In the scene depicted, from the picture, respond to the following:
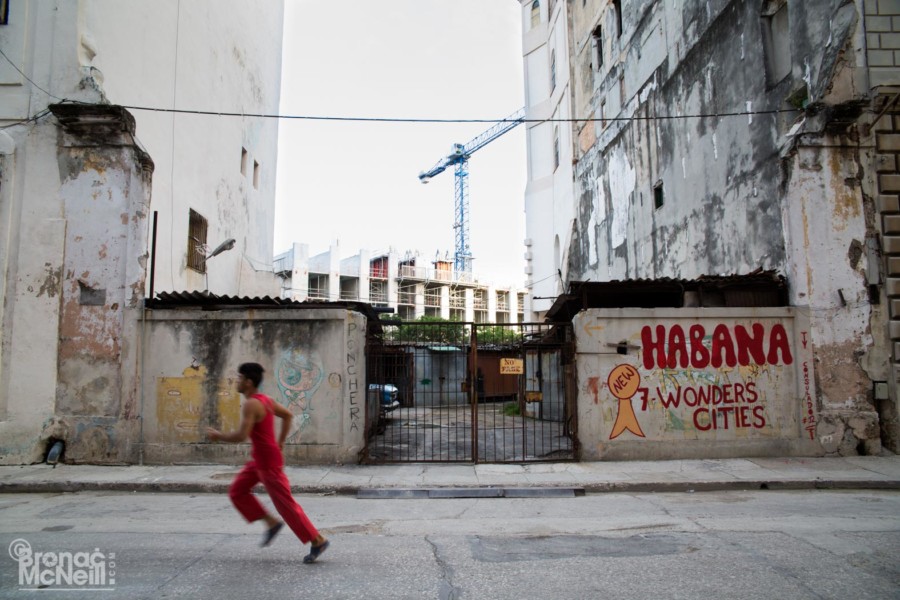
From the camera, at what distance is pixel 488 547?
5.63 metres

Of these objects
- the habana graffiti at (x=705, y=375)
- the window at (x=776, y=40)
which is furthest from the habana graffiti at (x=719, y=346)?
the window at (x=776, y=40)

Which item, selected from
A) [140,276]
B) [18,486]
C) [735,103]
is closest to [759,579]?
[18,486]

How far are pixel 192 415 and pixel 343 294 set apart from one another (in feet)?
198

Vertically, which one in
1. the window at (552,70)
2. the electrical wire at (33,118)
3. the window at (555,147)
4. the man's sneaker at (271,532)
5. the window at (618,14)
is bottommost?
the man's sneaker at (271,532)

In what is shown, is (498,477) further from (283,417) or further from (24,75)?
(24,75)

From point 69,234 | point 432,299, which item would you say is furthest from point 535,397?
point 432,299

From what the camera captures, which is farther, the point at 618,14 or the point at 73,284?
the point at 618,14

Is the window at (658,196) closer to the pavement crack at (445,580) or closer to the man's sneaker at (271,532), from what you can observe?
the pavement crack at (445,580)

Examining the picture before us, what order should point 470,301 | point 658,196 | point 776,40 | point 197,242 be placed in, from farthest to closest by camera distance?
point 470,301 < point 658,196 < point 197,242 < point 776,40

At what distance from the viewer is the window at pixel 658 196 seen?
18.0 m

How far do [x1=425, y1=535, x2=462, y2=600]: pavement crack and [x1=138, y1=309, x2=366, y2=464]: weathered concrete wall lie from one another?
5036 millimetres

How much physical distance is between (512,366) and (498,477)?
7.04ft

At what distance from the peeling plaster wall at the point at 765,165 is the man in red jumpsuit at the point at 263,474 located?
9.79 metres

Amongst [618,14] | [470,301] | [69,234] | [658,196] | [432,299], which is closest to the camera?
[69,234]
